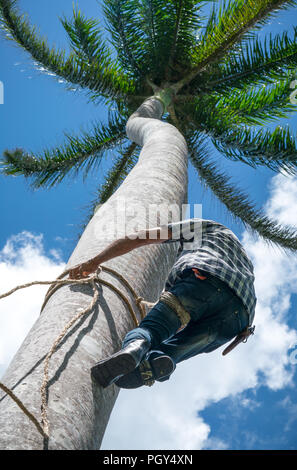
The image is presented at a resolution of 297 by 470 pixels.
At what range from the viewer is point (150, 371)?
2137mm

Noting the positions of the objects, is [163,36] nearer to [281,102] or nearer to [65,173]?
[281,102]

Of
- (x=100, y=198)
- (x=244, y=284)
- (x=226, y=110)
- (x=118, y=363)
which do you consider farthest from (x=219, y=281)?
(x=100, y=198)

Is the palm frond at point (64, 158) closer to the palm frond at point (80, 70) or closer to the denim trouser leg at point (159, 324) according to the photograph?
the palm frond at point (80, 70)

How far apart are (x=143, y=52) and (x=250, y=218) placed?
3.41 m

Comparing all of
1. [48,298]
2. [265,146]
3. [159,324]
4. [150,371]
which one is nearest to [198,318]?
[159,324]

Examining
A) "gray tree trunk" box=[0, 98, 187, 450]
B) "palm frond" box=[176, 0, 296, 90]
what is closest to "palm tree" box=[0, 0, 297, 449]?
"palm frond" box=[176, 0, 296, 90]

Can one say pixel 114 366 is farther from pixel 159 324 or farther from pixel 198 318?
pixel 198 318

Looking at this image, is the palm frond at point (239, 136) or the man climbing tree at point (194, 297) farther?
the palm frond at point (239, 136)

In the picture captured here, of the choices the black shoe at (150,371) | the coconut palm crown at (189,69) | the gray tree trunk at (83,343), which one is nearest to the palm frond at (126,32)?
the coconut palm crown at (189,69)

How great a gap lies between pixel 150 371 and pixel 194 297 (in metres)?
0.48

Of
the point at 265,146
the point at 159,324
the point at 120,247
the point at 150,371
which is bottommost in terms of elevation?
the point at 150,371

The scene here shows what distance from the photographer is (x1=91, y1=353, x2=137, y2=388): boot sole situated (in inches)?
72.1

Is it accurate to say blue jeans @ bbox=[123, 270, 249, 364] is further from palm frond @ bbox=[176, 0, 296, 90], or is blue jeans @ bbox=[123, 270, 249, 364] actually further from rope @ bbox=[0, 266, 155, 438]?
palm frond @ bbox=[176, 0, 296, 90]

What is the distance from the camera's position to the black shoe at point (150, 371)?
212 centimetres
